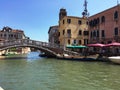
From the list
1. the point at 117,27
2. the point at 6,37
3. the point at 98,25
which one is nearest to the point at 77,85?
the point at 117,27

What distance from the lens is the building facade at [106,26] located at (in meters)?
31.7

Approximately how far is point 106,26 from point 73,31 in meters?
9.28

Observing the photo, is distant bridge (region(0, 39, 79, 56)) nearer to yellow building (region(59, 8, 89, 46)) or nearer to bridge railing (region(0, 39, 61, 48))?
bridge railing (region(0, 39, 61, 48))

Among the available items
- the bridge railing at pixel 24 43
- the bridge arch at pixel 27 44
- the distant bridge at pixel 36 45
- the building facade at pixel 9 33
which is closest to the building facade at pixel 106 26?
the distant bridge at pixel 36 45

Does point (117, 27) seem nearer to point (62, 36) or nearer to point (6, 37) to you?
point (62, 36)

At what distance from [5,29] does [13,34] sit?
128 inches

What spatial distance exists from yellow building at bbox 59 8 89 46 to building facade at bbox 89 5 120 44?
3807mm

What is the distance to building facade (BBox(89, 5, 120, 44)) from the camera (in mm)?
31734

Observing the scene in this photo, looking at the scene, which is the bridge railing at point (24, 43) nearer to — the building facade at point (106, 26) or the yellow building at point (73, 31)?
the yellow building at point (73, 31)

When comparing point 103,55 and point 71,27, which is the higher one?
point 71,27

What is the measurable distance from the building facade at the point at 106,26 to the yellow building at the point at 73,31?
12.5ft

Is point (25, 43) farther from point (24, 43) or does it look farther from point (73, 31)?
point (73, 31)

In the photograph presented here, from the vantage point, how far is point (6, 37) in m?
81.8

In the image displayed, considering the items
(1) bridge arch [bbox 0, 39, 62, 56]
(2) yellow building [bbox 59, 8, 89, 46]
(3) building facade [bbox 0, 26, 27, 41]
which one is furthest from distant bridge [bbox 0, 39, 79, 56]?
(3) building facade [bbox 0, 26, 27, 41]
